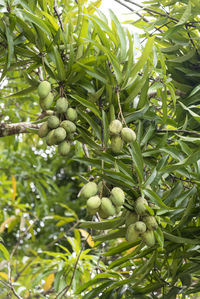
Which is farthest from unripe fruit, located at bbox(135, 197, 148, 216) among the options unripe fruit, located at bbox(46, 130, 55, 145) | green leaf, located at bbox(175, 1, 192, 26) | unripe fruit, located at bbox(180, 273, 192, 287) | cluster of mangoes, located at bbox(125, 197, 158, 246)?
green leaf, located at bbox(175, 1, 192, 26)

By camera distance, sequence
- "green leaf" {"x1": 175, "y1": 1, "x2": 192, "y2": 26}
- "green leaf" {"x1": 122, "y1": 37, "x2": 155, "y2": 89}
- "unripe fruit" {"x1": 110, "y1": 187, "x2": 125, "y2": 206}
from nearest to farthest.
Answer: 1. "unripe fruit" {"x1": 110, "y1": 187, "x2": 125, "y2": 206}
2. "green leaf" {"x1": 122, "y1": 37, "x2": 155, "y2": 89}
3. "green leaf" {"x1": 175, "y1": 1, "x2": 192, "y2": 26}

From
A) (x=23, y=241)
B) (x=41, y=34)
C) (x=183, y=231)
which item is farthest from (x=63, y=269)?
(x=23, y=241)

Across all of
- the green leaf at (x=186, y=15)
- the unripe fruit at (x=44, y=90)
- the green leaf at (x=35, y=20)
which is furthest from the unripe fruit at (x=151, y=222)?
the green leaf at (x=186, y=15)

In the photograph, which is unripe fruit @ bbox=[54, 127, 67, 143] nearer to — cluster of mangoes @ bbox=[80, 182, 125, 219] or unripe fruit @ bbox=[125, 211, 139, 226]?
cluster of mangoes @ bbox=[80, 182, 125, 219]

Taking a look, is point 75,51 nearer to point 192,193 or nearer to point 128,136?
point 128,136

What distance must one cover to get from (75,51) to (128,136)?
255mm

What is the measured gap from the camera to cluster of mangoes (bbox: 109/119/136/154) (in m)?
0.82

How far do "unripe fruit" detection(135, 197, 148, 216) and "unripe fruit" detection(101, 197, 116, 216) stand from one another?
0.06 metres

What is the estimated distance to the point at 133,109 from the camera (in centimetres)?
96

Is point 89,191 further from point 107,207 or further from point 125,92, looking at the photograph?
point 125,92

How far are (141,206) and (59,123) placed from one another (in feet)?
0.81

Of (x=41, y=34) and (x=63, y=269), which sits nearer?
(x=41, y=34)

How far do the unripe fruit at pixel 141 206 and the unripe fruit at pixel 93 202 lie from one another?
0.28 ft

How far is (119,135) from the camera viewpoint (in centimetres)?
83
